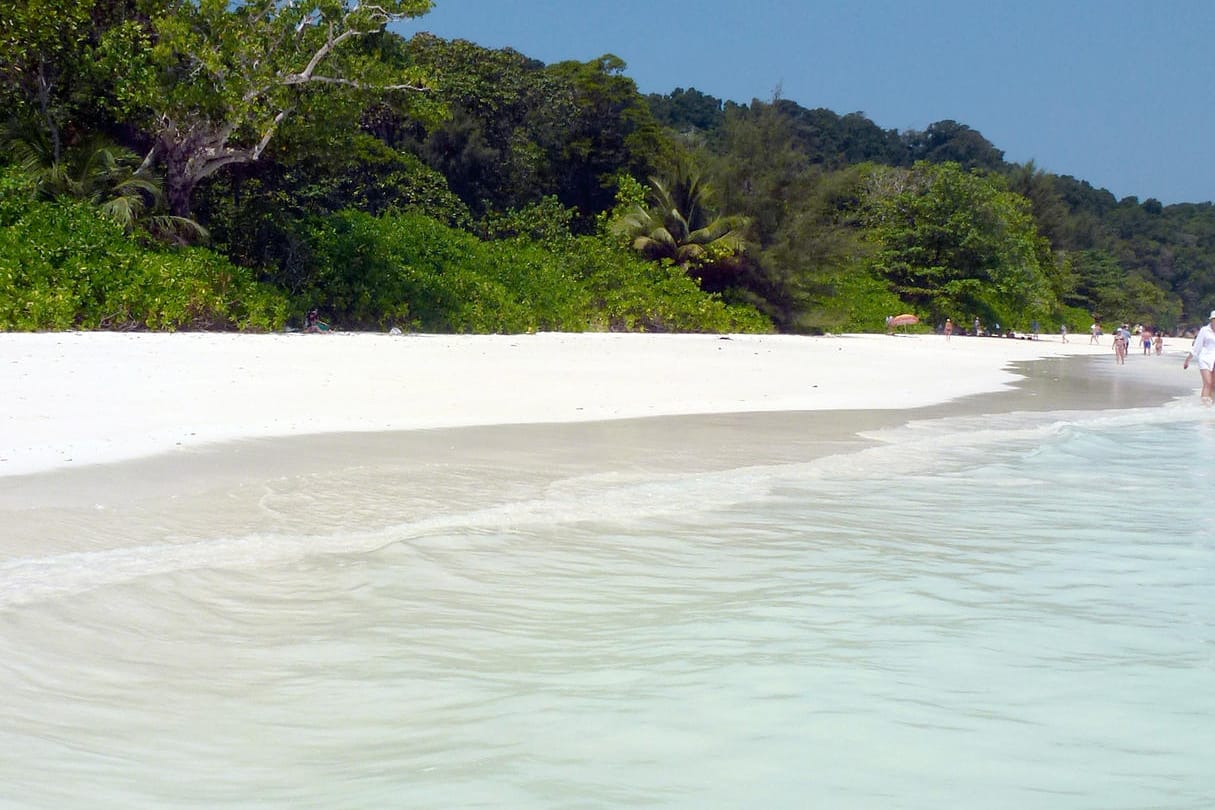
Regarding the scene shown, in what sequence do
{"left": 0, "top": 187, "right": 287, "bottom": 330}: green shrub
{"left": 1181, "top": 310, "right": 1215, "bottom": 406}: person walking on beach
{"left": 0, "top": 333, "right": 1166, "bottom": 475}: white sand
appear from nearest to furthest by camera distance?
{"left": 0, "top": 333, "right": 1166, "bottom": 475}: white sand
{"left": 0, "top": 187, "right": 287, "bottom": 330}: green shrub
{"left": 1181, "top": 310, "right": 1215, "bottom": 406}: person walking on beach

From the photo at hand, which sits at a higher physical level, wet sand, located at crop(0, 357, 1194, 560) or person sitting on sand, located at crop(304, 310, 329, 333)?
person sitting on sand, located at crop(304, 310, 329, 333)

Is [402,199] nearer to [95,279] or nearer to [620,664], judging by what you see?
[95,279]

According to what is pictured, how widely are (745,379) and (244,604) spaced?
12496mm

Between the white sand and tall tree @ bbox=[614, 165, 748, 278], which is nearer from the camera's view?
the white sand

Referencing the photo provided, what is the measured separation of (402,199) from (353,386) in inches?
646

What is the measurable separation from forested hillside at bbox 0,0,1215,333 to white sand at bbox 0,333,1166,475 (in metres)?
2.37

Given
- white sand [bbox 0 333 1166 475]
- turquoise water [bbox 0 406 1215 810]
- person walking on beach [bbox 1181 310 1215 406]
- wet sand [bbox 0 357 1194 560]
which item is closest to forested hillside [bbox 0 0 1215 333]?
white sand [bbox 0 333 1166 475]

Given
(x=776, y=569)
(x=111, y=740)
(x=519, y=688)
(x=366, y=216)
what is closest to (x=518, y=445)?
(x=776, y=569)

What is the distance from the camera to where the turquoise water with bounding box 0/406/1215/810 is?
312cm

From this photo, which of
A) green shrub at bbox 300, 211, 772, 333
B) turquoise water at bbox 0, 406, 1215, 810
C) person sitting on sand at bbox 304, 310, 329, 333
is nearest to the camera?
turquoise water at bbox 0, 406, 1215, 810

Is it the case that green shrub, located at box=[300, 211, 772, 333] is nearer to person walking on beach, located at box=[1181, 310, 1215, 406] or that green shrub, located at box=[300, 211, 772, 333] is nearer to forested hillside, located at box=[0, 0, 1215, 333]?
forested hillside, located at box=[0, 0, 1215, 333]

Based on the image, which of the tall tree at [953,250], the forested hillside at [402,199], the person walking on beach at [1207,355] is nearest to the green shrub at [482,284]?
the forested hillside at [402,199]

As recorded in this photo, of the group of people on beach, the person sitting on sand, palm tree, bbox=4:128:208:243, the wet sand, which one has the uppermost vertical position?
palm tree, bbox=4:128:208:243

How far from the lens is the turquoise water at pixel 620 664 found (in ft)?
10.3
